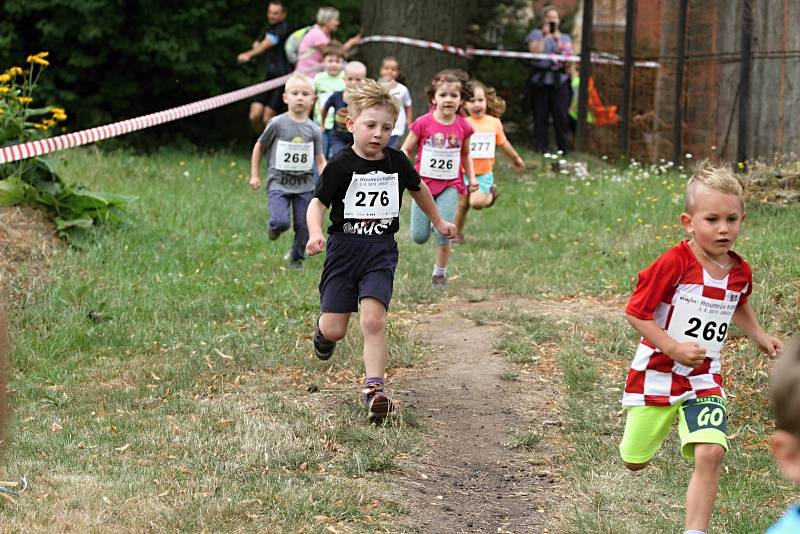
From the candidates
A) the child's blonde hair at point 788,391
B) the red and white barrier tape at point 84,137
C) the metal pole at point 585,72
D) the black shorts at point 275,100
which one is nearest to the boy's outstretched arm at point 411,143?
the red and white barrier tape at point 84,137

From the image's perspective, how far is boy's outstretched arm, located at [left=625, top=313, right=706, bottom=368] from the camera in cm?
456

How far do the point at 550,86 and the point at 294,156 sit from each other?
9.78 meters

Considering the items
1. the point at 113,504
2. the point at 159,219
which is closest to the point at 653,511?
the point at 113,504

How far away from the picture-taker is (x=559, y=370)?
732cm

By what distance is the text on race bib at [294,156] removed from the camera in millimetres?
9805

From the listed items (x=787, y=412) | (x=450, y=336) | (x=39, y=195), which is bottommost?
(x=450, y=336)

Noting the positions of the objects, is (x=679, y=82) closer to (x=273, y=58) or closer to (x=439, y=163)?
(x=273, y=58)

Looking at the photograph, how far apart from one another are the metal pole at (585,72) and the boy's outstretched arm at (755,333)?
13159 mm

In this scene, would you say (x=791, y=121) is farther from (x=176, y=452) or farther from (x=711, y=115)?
(x=176, y=452)

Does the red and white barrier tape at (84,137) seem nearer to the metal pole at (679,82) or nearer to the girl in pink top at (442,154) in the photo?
the girl in pink top at (442,154)

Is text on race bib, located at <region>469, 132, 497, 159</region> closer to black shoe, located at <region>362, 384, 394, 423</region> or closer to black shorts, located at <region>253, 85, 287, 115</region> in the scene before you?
black shorts, located at <region>253, 85, 287, 115</region>

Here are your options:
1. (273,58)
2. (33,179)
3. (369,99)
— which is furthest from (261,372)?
(273,58)

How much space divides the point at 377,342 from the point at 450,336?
1.75 meters

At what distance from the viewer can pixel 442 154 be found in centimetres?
959
